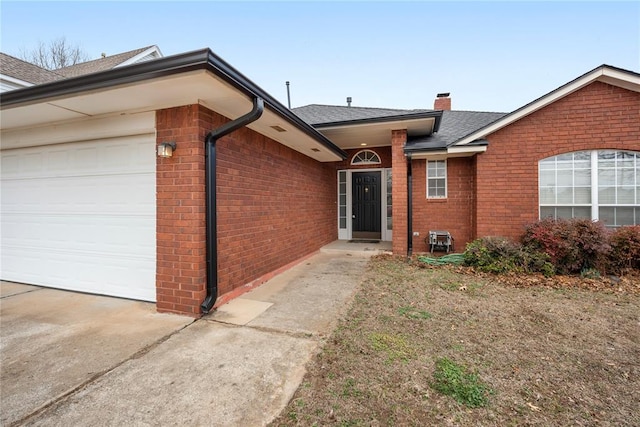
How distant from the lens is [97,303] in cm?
391

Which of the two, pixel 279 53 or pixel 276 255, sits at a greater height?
pixel 279 53

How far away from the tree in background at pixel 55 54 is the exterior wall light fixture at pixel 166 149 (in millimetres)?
20705

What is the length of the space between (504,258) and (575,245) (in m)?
1.23

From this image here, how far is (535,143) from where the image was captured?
6.34 m

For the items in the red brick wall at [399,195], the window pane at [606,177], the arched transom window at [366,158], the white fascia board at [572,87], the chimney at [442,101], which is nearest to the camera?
the white fascia board at [572,87]

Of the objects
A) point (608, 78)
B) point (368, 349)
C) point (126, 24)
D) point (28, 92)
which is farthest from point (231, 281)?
point (126, 24)

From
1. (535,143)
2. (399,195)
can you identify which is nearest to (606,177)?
(535,143)

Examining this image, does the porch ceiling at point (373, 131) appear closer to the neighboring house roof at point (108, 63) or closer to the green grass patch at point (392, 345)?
the green grass patch at point (392, 345)

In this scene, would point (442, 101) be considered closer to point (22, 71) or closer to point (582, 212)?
point (582, 212)

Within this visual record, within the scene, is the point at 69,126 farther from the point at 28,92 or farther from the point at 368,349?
the point at 368,349

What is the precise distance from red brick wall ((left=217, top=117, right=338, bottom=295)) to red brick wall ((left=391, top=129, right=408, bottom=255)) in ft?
7.42

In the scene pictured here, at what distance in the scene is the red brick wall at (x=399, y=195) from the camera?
7.23m

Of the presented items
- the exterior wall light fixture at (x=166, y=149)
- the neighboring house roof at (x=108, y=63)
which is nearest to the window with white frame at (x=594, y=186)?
the exterior wall light fixture at (x=166, y=149)

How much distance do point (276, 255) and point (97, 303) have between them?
9.63 feet
